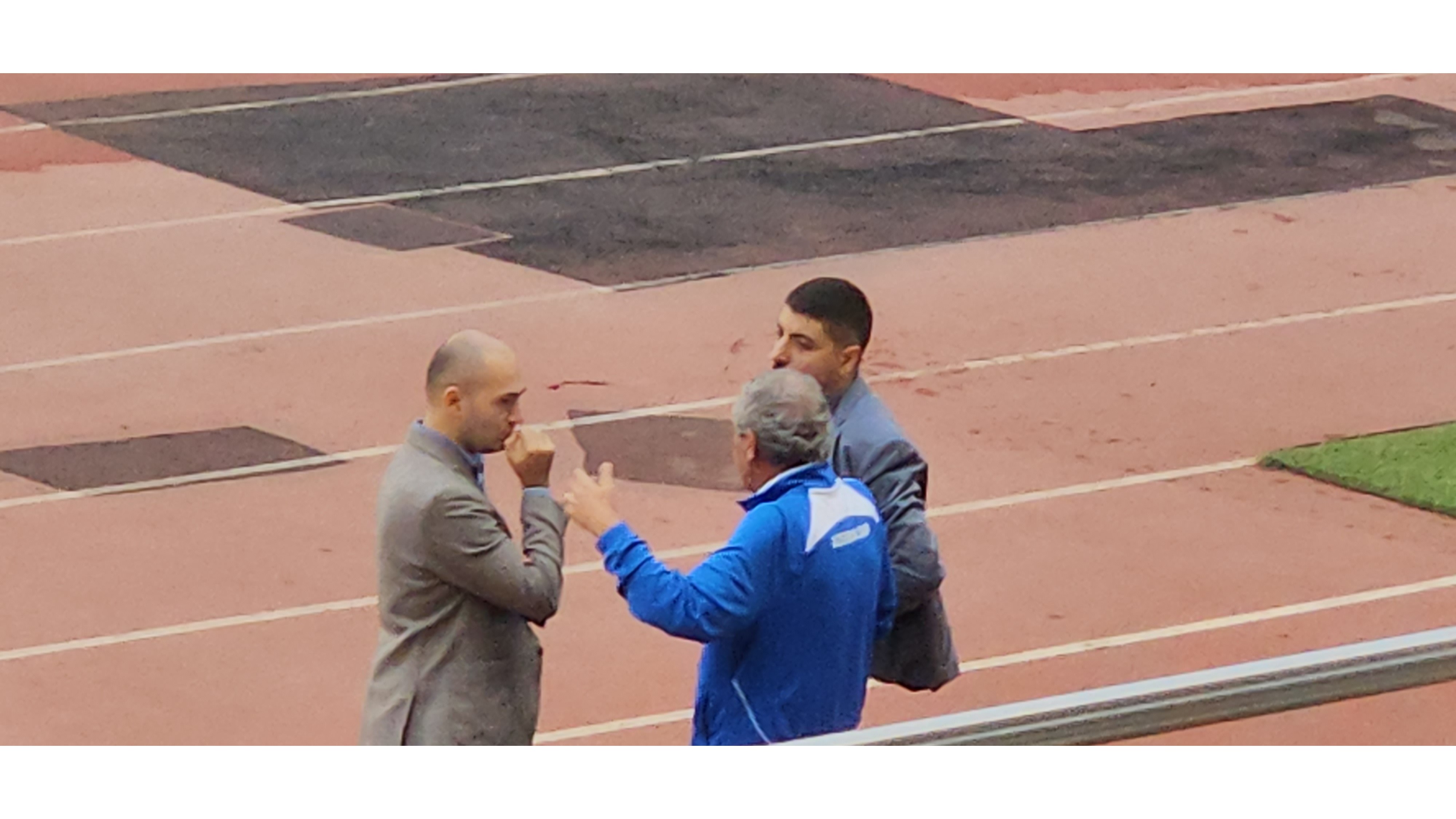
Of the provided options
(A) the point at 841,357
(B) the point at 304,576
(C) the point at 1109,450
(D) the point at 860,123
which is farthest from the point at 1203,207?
(A) the point at 841,357

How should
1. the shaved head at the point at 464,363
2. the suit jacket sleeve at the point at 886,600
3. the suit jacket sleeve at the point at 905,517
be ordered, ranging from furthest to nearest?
the suit jacket sleeve at the point at 905,517 → the suit jacket sleeve at the point at 886,600 → the shaved head at the point at 464,363

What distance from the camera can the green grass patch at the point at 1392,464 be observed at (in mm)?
10914

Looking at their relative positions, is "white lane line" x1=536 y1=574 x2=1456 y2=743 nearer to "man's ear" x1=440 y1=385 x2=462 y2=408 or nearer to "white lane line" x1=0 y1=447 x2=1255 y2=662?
"white lane line" x1=0 y1=447 x2=1255 y2=662

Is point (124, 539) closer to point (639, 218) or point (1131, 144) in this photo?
point (639, 218)

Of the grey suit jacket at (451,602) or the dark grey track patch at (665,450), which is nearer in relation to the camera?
the grey suit jacket at (451,602)

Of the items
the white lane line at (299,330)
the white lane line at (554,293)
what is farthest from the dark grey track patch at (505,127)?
the white lane line at (299,330)

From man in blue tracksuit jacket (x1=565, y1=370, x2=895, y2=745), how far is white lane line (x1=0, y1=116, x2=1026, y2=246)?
11098 mm

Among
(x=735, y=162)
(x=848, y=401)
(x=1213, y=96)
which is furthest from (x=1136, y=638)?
(x=1213, y=96)

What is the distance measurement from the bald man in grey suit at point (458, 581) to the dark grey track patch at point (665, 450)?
17.3 feet

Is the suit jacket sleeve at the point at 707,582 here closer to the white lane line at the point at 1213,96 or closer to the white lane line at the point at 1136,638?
the white lane line at the point at 1136,638

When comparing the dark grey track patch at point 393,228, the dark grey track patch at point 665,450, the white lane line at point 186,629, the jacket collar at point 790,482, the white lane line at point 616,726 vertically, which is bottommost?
the white lane line at point 616,726

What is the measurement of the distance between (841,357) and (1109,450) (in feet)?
19.2

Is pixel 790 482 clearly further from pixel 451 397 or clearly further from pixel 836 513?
pixel 451 397

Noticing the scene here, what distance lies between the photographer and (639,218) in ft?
53.0
